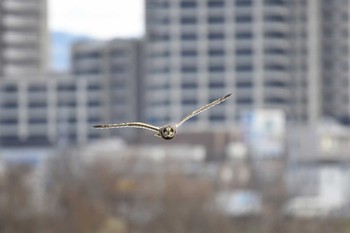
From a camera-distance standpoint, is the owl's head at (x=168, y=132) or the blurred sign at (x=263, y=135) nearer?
the owl's head at (x=168, y=132)

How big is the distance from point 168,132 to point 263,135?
17273 centimetres

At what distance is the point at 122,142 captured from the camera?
191 m

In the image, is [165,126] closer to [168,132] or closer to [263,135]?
[168,132]

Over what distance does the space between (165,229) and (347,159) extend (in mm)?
75942

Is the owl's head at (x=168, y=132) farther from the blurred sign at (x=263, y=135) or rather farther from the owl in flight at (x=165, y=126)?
the blurred sign at (x=263, y=135)

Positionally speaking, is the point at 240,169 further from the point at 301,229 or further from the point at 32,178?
the point at 301,229

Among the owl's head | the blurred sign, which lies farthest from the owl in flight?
the blurred sign

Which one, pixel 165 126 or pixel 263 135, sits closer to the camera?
pixel 165 126

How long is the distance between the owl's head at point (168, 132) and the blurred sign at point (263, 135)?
553ft

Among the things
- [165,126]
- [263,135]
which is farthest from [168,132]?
[263,135]

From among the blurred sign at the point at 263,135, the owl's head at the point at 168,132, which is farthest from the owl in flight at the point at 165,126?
the blurred sign at the point at 263,135

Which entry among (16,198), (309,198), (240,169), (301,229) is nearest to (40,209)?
(16,198)

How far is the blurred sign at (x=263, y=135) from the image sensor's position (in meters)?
178

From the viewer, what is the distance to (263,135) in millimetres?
179875
